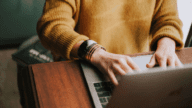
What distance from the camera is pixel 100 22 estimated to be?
31.3 inches

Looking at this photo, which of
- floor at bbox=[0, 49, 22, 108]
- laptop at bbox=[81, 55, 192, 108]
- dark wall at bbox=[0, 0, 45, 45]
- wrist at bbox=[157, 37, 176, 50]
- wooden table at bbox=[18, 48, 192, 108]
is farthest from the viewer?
dark wall at bbox=[0, 0, 45, 45]

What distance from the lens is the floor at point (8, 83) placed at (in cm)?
131

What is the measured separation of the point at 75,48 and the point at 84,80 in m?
0.15

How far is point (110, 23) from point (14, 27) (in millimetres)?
1278

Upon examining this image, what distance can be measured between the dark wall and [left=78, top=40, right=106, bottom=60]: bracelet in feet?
4.05

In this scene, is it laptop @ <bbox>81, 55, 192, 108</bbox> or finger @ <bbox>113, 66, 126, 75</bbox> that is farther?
finger @ <bbox>113, 66, 126, 75</bbox>

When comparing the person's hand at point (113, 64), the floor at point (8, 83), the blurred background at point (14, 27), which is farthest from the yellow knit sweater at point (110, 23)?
the floor at point (8, 83)

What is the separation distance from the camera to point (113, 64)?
1.73ft

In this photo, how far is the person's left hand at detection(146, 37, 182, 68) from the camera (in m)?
0.59

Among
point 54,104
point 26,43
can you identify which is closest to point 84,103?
point 54,104

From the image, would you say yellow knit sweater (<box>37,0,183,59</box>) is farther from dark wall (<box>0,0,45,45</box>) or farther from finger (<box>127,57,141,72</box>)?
dark wall (<box>0,0,45,45</box>)

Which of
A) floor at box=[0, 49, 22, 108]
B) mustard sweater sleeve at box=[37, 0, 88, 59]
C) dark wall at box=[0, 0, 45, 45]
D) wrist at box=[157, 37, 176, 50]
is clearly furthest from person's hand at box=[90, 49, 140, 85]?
dark wall at box=[0, 0, 45, 45]

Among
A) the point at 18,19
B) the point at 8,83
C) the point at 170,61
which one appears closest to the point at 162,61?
the point at 170,61

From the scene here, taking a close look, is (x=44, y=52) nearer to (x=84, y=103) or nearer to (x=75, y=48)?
(x=75, y=48)
